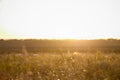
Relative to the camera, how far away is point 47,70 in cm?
995

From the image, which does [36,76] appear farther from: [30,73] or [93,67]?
[93,67]

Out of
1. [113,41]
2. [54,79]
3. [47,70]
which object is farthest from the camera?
[113,41]

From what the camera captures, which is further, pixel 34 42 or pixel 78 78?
pixel 34 42

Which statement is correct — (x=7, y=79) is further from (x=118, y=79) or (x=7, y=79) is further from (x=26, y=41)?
(x=26, y=41)

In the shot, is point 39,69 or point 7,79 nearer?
point 7,79

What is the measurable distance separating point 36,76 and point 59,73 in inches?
30.5

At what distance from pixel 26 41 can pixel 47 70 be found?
123ft

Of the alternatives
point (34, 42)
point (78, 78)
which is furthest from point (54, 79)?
point (34, 42)

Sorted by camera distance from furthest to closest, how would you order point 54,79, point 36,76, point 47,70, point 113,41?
point 113,41, point 47,70, point 36,76, point 54,79

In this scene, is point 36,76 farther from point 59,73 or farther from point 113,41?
point 113,41

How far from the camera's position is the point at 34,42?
46.2 meters

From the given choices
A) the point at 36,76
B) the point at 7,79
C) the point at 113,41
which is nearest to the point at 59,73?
the point at 36,76

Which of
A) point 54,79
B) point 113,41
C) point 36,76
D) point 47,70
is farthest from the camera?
point 113,41

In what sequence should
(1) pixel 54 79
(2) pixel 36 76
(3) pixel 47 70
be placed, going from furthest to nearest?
1. (3) pixel 47 70
2. (2) pixel 36 76
3. (1) pixel 54 79
